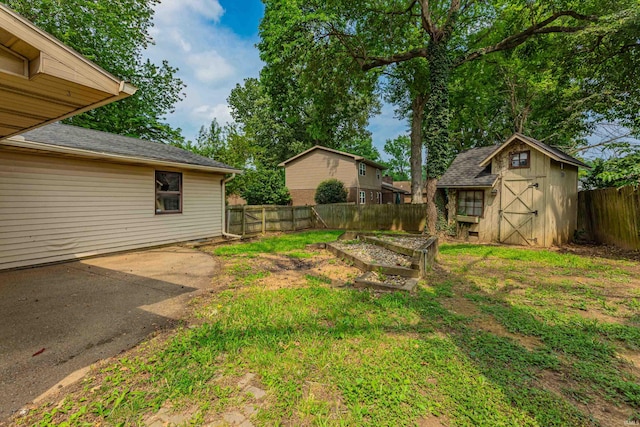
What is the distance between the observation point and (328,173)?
22.5 metres

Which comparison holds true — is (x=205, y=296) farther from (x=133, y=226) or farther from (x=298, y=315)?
(x=133, y=226)

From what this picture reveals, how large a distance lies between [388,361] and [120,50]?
21.0 m

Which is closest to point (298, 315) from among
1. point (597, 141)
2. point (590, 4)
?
point (590, 4)

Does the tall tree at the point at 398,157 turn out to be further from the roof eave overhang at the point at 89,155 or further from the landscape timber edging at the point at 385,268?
the landscape timber edging at the point at 385,268

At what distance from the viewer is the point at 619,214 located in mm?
8242

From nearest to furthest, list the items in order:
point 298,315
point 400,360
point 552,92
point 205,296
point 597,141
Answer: point 400,360 → point 298,315 → point 205,296 → point 597,141 → point 552,92

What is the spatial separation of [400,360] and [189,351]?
2.10 meters

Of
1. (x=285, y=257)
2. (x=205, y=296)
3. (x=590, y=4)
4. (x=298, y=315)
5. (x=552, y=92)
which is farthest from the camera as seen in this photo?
(x=552, y=92)

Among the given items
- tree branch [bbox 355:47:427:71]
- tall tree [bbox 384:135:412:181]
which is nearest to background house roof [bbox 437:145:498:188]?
tree branch [bbox 355:47:427:71]

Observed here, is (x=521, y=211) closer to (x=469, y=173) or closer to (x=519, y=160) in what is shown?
(x=519, y=160)

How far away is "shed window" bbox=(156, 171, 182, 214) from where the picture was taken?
8133 mm

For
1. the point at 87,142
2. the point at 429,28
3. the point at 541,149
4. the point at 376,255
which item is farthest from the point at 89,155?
the point at 541,149

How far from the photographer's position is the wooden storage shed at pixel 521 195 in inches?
365

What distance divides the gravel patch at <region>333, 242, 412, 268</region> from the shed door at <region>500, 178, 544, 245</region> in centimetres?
589
